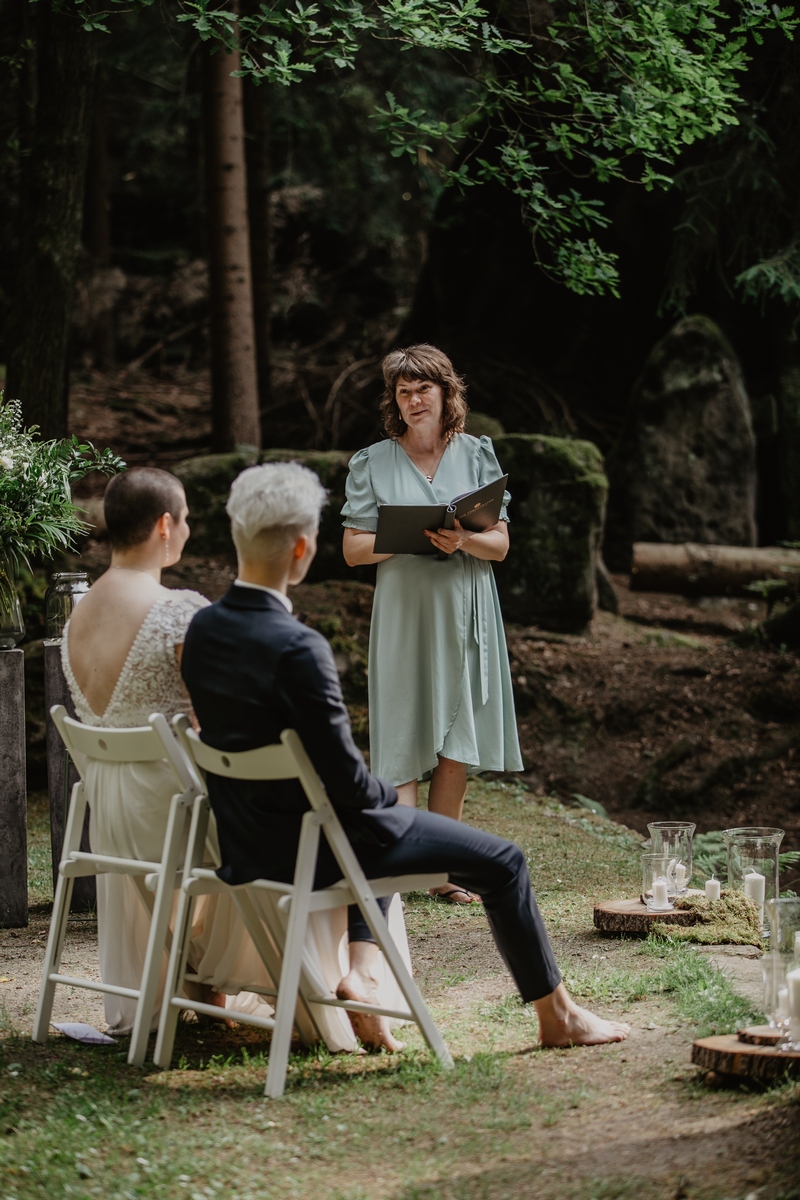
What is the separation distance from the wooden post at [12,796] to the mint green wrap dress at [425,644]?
1556mm

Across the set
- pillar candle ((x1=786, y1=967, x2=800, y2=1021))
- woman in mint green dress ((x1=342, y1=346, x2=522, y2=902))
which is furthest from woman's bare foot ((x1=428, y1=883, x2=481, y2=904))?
pillar candle ((x1=786, y1=967, x2=800, y2=1021))

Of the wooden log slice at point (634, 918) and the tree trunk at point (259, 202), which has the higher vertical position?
the tree trunk at point (259, 202)

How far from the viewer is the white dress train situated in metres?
3.82

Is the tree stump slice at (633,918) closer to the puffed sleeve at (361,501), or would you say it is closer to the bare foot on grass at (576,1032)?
the bare foot on grass at (576,1032)

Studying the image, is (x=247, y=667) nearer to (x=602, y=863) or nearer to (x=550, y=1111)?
(x=550, y=1111)

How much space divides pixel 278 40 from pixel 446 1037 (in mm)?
4640

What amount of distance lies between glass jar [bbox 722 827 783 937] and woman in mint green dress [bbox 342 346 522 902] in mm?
988

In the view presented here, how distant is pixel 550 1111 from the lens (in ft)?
10.7

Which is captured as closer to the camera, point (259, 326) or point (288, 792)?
point (288, 792)

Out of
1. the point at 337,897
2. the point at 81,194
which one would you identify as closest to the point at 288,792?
the point at 337,897

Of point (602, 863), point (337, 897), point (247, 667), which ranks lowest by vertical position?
point (602, 863)

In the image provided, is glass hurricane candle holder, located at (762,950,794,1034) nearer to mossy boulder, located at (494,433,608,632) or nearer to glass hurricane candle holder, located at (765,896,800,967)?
glass hurricane candle holder, located at (765,896,800,967)

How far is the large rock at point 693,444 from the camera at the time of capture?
13531mm

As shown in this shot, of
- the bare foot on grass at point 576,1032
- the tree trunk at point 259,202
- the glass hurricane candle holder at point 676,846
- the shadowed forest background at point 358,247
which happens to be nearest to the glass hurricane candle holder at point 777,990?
the bare foot on grass at point 576,1032
